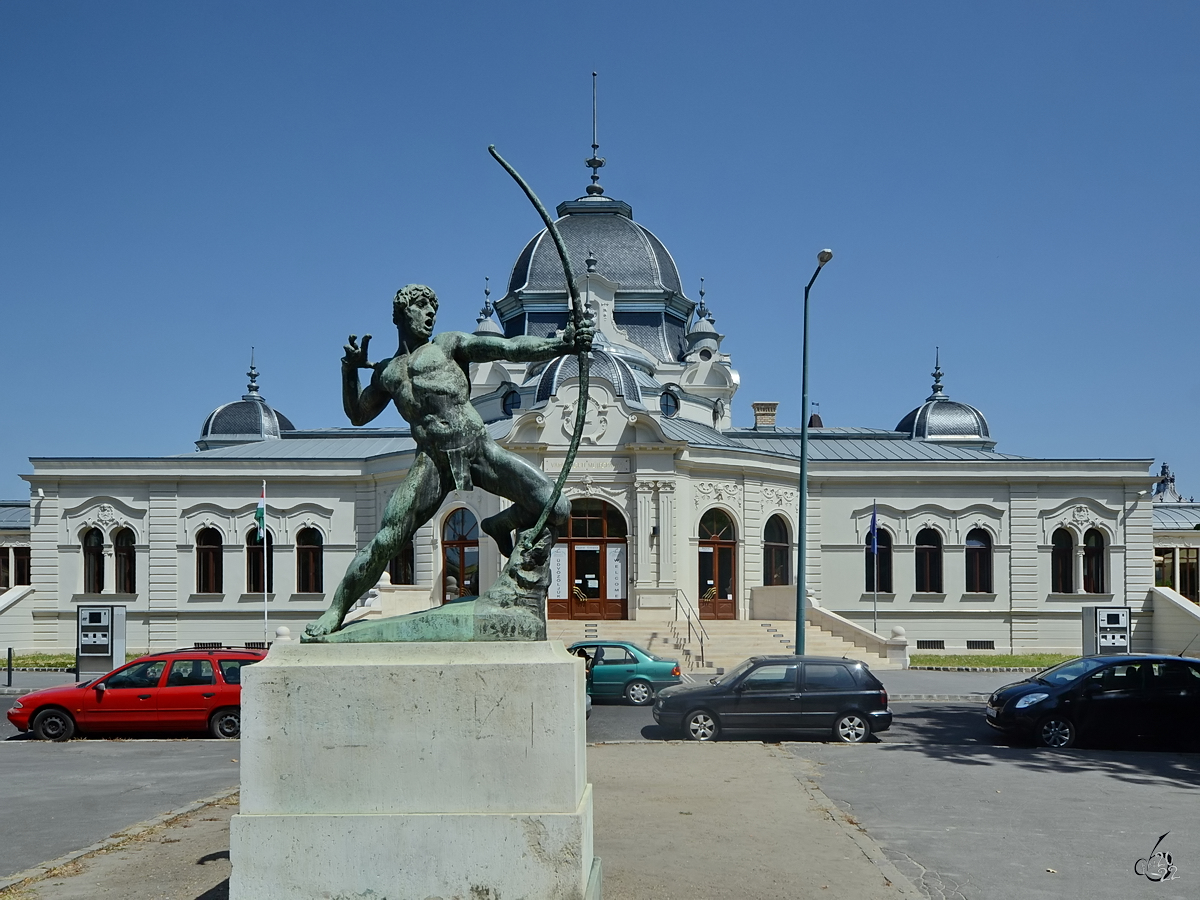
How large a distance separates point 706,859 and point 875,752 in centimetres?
704

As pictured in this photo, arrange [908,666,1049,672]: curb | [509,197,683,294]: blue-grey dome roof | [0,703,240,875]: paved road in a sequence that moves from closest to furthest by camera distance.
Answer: [0,703,240,875]: paved road, [908,666,1049,672]: curb, [509,197,683,294]: blue-grey dome roof

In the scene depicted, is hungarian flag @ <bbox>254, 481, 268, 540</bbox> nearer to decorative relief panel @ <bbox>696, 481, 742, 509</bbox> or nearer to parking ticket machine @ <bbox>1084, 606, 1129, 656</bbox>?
decorative relief panel @ <bbox>696, 481, 742, 509</bbox>

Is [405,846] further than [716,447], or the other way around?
[716,447]

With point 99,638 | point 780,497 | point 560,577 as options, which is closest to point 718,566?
point 780,497

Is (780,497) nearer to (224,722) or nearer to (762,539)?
(762,539)

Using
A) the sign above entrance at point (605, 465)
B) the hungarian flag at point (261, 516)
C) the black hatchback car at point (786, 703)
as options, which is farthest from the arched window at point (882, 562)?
the black hatchback car at point (786, 703)

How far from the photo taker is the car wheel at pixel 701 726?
1664 cm

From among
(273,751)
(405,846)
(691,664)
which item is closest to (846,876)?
(405,846)

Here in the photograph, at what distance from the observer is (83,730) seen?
17.1 meters

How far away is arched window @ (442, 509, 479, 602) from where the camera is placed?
33.3m

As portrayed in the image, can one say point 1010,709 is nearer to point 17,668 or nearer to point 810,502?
point 810,502

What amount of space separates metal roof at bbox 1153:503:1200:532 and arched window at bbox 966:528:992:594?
18.9 m

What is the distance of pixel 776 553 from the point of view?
3569 centimetres

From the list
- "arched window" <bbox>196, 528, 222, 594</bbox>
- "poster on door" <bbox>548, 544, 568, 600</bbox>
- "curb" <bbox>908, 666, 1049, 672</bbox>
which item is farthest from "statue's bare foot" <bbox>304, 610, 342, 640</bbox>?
"arched window" <bbox>196, 528, 222, 594</bbox>
